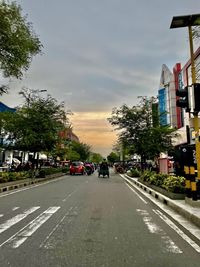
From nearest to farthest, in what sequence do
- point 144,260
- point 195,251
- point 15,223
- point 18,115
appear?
point 144,260, point 195,251, point 15,223, point 18,115

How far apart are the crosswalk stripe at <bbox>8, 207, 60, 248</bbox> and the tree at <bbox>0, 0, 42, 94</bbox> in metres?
6.45

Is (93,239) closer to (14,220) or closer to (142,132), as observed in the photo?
(14,220)

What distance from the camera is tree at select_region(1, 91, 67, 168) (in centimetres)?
3044

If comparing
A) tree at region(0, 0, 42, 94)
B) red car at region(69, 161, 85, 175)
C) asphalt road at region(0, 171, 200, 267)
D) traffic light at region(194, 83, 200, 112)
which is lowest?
asphalt road at region(0, 171, 200, 267)

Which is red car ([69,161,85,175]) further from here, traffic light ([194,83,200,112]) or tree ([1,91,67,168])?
traffic light ([194,83,200,112])

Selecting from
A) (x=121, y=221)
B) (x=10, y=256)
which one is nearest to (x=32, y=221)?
(x=121, y=221)

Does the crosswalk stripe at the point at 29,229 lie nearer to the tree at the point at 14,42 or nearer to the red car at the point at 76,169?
the tree at the point at 14,42

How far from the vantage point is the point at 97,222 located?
8.73 metres

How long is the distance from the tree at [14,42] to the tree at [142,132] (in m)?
15.0

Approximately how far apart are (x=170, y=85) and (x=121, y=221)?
4070cm

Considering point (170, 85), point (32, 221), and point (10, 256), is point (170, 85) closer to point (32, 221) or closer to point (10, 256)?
point (32, 221)

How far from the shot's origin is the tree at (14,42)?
13.0 m

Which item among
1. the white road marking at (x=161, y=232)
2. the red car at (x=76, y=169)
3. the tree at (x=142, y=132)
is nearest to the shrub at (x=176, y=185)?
the white road marking at (x=161, y=232)

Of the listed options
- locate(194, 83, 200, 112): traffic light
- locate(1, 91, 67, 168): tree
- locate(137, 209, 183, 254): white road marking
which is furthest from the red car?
locate(194, 83, 200, 112): traffic light
